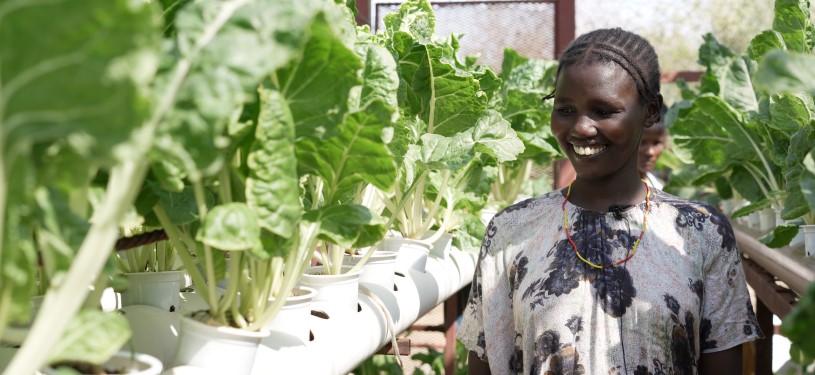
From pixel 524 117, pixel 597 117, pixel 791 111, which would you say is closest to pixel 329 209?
pixel 597 117

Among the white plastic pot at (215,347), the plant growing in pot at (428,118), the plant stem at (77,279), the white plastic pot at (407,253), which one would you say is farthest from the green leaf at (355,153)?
the white plastic pot at (407,253)

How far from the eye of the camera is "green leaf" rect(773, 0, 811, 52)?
2.13 m

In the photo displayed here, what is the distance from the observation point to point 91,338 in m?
0.66

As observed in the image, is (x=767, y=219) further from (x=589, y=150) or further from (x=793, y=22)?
(x=589, y=150)

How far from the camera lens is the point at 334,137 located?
40.2 inches

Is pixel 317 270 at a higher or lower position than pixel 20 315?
lower

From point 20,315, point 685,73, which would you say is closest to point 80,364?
point 20,315

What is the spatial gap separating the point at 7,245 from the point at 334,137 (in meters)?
0.48

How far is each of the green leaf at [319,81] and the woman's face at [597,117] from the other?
0.58m

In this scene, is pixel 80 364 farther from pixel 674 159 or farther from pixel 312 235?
pixel 674 159

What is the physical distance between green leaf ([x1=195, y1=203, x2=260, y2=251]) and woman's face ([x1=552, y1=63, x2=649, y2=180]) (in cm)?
71

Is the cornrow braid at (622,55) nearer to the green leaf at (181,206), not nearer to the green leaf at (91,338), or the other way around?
the green leaf at (181,206)

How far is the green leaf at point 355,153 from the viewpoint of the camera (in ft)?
3.27

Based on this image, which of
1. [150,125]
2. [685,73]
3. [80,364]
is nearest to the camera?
[150,125]
